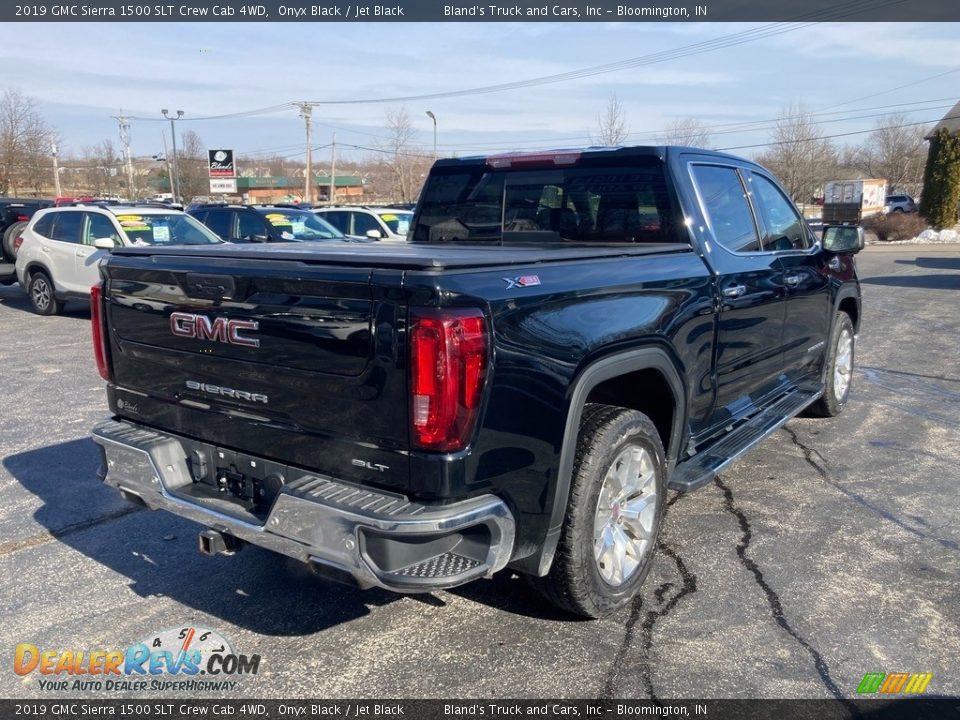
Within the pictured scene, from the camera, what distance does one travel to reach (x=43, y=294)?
1238 centimetres

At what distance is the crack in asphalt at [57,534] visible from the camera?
412cm

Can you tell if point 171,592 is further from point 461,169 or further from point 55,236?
point 55,236

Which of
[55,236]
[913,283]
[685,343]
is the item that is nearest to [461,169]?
[685,343]

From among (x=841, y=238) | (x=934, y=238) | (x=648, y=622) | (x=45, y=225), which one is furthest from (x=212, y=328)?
(x=934, y=238)

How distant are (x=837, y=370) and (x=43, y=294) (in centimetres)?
1142

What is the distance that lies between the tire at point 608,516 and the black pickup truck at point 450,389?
0.01 metres

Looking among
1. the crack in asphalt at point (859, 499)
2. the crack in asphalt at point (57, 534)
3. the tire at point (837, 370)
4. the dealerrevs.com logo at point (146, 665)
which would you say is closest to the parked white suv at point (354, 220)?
the tire at point (837, 370)

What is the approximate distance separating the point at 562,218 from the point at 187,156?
249 feet

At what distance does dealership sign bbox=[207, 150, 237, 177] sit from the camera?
47062 mm

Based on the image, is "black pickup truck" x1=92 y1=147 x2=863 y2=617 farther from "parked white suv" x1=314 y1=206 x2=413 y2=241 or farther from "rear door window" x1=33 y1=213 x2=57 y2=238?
"parked white suv" x1=314 y1=206 x2=413 y2=241

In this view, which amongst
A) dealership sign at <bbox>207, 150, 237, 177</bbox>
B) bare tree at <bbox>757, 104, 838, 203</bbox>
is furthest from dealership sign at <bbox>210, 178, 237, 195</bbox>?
bare tree at <bbox>757, 104, 838, 203</bbox>

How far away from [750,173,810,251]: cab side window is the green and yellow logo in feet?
8.91
